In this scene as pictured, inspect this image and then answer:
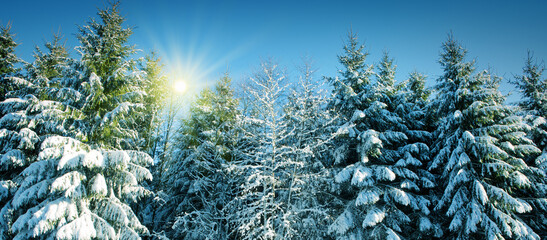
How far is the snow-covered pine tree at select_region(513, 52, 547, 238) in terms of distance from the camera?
961 centimetres

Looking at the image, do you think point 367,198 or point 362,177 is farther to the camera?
point 362,177

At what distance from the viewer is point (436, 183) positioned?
11.4m

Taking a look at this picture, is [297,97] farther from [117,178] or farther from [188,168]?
[117,178]

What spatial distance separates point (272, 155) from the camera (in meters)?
10.1

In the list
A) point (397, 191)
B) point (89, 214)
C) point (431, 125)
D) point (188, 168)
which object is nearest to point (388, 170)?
point (397, 191)

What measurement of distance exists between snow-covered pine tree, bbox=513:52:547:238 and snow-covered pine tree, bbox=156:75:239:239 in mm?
12698

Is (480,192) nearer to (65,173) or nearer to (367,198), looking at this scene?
(367,198)

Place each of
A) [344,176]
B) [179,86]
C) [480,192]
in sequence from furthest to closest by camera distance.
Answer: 1. [179,86]
2. [344,176]
3. [480,192]

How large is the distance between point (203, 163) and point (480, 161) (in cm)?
1199

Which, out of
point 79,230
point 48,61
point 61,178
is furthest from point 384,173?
point 48,61

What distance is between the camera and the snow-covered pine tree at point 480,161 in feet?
29.0

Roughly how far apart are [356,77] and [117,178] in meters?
11.3

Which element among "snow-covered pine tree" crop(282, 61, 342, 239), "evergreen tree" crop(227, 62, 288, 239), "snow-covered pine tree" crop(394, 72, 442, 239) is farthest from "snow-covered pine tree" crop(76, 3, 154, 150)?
"snow-covered pine tree" crop(394, 72, 442, 239)

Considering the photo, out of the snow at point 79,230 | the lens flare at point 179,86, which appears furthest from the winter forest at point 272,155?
the lens flare at point 179,86
